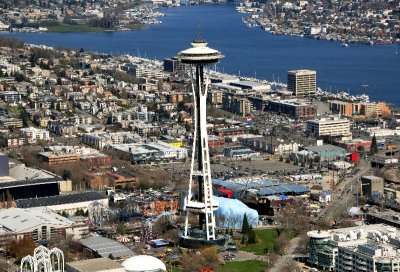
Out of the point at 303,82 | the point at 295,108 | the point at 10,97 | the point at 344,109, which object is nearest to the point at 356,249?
the point at 295,108

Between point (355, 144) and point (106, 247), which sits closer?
point (106, 247)

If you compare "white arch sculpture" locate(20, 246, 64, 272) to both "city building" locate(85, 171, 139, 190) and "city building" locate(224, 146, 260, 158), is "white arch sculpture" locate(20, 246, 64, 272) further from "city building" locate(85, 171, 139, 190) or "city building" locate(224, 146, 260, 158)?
"city building" locate(224, 146, 260, 158)

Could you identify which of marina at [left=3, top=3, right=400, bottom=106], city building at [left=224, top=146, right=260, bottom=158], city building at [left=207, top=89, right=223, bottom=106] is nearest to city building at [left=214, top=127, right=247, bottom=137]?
city building at [left=224, top=146, right=260, bottom=158]

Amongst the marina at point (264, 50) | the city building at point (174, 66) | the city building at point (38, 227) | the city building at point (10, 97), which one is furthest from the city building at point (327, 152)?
the city building at point (174, 66)

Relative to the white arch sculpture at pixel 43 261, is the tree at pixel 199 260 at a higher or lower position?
lower

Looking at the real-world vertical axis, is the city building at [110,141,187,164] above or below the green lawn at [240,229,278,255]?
below

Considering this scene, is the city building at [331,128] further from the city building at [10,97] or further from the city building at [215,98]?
the city building at [10,97]

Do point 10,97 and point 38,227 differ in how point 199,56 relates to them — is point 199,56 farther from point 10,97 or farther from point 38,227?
point 10,97
